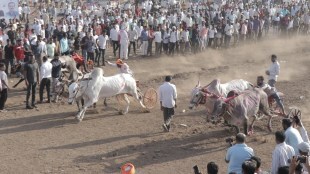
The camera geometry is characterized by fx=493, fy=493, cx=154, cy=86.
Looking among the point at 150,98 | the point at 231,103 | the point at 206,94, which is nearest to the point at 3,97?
the point at 150,98

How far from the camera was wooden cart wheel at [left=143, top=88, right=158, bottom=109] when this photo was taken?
18.1m

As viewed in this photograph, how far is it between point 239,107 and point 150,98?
4767mm

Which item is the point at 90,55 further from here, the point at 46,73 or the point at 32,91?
the point at 32,91

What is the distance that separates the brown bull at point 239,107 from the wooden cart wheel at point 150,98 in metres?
4.36

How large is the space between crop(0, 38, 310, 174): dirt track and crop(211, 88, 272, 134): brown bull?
786mm

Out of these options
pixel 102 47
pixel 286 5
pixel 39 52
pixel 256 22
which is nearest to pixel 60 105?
pixel 39 52

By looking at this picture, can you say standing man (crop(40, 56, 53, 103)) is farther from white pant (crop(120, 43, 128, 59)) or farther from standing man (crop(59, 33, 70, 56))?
white pant (crop(120, 43, 128, 59))

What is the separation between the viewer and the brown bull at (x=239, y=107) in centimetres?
1399

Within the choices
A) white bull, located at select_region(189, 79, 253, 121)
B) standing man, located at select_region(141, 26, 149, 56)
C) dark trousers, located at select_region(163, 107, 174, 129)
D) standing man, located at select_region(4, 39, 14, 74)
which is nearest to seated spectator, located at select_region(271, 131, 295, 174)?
white bull, located at select_region(189, 79, 253, 121)

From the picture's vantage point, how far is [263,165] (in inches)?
510

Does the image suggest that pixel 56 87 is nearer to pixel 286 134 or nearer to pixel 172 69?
pixel 172 69

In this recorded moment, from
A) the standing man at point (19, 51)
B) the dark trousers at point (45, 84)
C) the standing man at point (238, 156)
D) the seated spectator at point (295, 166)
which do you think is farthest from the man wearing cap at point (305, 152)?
the standing man at point (19, 51)

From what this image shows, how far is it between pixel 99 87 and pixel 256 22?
60.3ft

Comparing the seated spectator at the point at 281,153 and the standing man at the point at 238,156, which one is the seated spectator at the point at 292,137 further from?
the standing man at the point at 238,156
